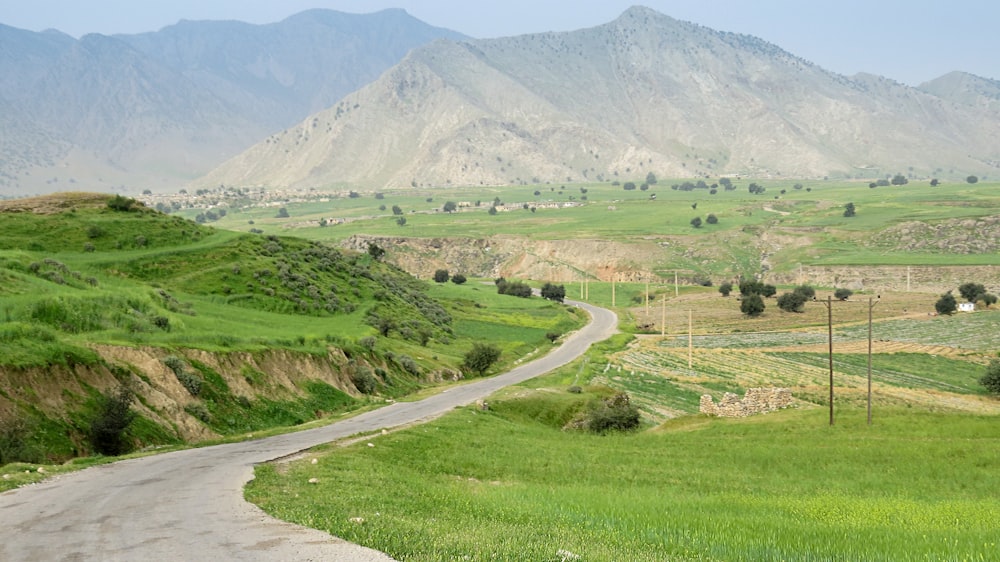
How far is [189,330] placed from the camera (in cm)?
5984

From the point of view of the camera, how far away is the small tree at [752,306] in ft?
551

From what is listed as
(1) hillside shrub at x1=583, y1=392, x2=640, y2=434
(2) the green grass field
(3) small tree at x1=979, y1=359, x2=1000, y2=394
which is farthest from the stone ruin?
(3) small tree at x1=979, y1=359, x2=1000, y2=394

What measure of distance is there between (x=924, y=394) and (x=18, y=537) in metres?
90.9

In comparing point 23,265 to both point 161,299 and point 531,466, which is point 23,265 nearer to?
point 161,299

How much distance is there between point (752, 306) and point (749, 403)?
329 ft

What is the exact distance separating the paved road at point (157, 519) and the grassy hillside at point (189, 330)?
9.29 m

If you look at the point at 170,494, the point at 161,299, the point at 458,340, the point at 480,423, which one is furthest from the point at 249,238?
the point at 170,494

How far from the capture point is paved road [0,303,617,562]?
52.1 feet

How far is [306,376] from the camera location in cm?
6316

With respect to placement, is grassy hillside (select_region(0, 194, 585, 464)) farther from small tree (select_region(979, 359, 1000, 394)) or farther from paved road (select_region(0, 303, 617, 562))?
small tree (select_region(979, 359, 1000, 394))

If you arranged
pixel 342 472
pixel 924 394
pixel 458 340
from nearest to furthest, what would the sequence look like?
pixel 342 472 → pixel 924 394 → pixel 458 340

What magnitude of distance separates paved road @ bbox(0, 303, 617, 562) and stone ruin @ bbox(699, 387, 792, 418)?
146 feet

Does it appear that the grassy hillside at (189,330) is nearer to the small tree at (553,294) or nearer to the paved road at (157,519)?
the paved road at (157,519)

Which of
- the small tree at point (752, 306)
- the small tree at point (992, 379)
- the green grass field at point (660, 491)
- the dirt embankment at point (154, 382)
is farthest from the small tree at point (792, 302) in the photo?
the dirt embankment at point (154, 382)
